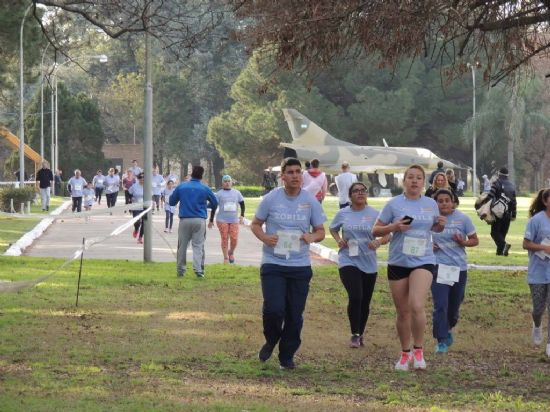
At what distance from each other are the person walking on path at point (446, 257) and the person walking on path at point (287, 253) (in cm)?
181

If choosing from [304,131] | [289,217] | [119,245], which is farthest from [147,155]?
[304,131]

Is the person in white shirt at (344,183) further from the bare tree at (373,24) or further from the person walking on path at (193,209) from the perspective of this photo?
the bare tree at (373,24)

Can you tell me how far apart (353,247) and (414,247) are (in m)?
1.63

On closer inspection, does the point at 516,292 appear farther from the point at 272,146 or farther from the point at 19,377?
the point at 272,146

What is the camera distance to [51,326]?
43.3ft

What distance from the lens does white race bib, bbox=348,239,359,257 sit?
12328 millimetres

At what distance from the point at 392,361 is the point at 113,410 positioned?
159 inches

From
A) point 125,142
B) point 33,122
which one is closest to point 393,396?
point 33,122

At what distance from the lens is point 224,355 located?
11430 millimetres

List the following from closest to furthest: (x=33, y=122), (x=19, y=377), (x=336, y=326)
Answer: (x=19, y=377)
(x=336, y=326)
(x=33, y=122)

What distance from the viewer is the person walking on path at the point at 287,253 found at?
10.6 m

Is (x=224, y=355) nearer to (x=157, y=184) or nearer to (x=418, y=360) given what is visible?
→ (x=418, y=360)

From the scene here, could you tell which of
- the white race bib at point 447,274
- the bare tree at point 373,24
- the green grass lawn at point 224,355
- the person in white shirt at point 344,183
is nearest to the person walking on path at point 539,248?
the green grass lawn at point 224,355

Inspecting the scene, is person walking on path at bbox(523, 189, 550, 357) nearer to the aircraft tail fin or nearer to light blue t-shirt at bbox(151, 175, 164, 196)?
light blue t-shirt at bbox(151, 175, 164, 196)
